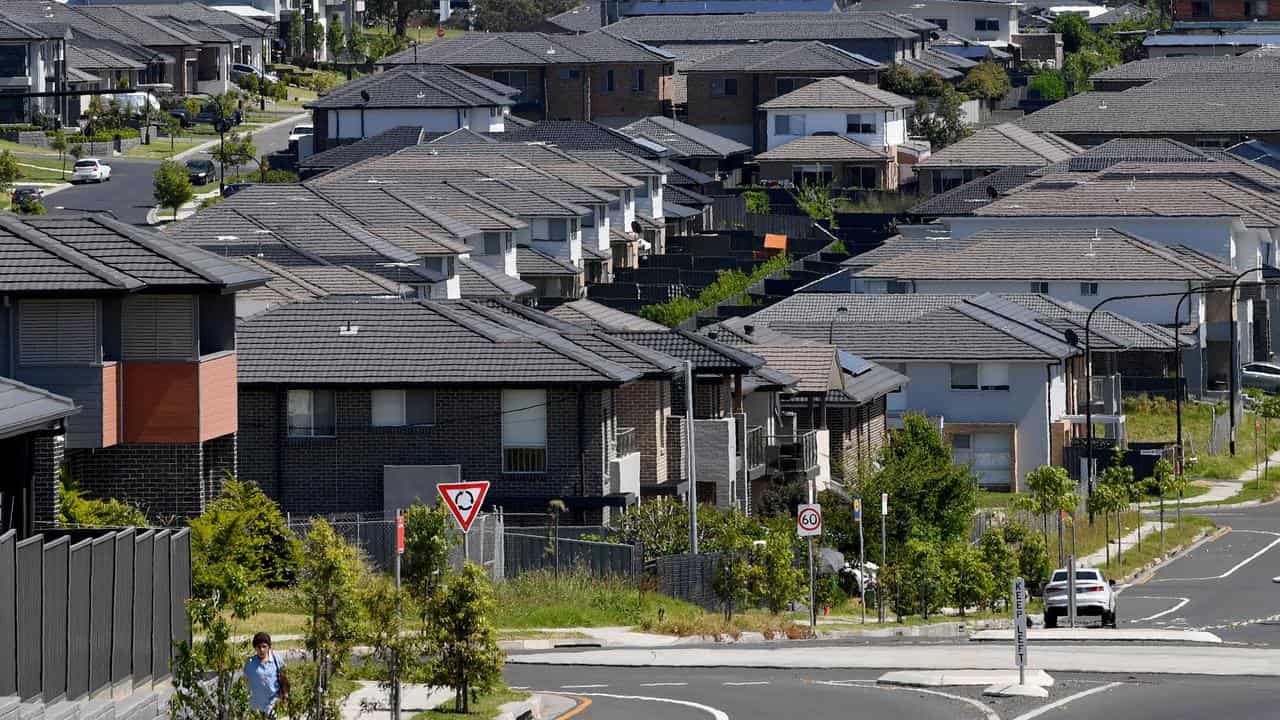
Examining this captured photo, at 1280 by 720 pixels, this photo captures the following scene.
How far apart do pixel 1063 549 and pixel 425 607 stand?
138 ft

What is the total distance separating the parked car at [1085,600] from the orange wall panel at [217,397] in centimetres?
1776

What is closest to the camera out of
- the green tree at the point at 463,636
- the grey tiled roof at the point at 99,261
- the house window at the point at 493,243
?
the green tree at the point at 463,636

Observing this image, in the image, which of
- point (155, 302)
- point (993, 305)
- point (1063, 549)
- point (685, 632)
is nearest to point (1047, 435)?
point (993, 305)

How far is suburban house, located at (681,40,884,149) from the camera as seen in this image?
15800 cm

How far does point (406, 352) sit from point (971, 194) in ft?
281

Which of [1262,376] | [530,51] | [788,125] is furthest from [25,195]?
[530,51]

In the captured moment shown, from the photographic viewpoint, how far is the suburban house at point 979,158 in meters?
147

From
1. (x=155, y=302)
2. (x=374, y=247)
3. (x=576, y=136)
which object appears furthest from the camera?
(x=576, y=136)

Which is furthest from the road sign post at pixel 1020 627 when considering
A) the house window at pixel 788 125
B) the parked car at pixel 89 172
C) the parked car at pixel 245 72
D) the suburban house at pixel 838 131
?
the parked car at pixel 245 72

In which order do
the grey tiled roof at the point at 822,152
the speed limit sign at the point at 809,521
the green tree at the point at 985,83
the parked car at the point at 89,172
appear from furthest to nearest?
the green tree at the point at 985,83 < the grey tiled roof at the point at 822,152 < the parked car at the point at 89,172 < the speed limit sign at the point at 809,521

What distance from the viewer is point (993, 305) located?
9675 centimetres

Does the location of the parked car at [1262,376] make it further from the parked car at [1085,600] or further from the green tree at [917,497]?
the parked car at [1085,600]

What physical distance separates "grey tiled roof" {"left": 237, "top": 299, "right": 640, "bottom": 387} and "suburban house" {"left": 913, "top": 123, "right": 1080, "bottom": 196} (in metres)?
92.3

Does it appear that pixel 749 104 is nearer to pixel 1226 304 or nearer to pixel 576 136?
pixel 576 136
